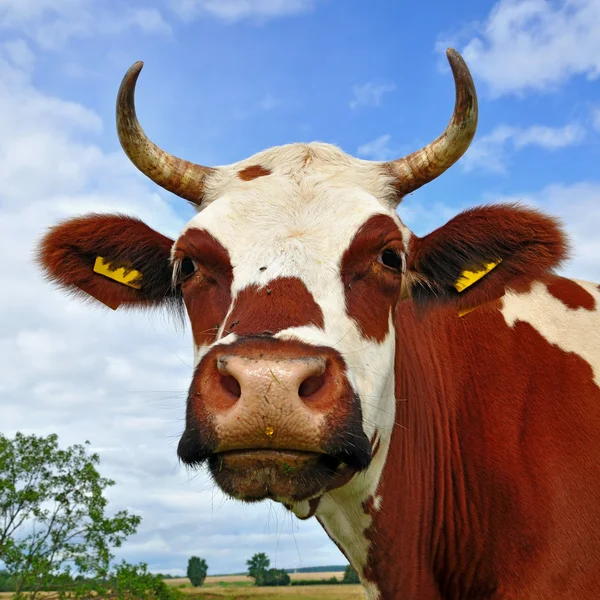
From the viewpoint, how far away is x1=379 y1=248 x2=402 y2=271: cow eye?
14.7 feet

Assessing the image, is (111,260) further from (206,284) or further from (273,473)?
(273,473)

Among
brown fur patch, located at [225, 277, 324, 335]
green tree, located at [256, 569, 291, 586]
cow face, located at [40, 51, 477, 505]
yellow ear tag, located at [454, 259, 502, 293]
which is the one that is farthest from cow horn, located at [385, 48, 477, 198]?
green tree, located at [256, 569, 291, 586]

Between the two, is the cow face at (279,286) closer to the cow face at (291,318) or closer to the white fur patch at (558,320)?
the cow face at (291,318)

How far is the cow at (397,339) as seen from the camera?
12.2 ft

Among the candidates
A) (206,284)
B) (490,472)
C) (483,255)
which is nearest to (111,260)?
(206,284)

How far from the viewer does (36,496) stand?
23969 millimetres

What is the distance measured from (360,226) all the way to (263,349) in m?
1.42

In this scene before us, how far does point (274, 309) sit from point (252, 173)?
6.08ft

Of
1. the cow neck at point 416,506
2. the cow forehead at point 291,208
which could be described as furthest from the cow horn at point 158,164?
the cow neck at point 416,506

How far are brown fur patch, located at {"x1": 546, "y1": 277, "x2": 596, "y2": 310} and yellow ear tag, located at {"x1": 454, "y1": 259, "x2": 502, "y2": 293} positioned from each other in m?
0.96

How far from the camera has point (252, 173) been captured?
518cm

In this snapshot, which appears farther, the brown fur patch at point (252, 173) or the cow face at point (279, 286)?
the brown fur patch at point (252, 173)

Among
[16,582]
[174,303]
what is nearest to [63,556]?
[16,582]

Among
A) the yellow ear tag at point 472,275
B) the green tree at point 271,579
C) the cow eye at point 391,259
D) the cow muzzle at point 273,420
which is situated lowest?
the green tree at point 271,579
